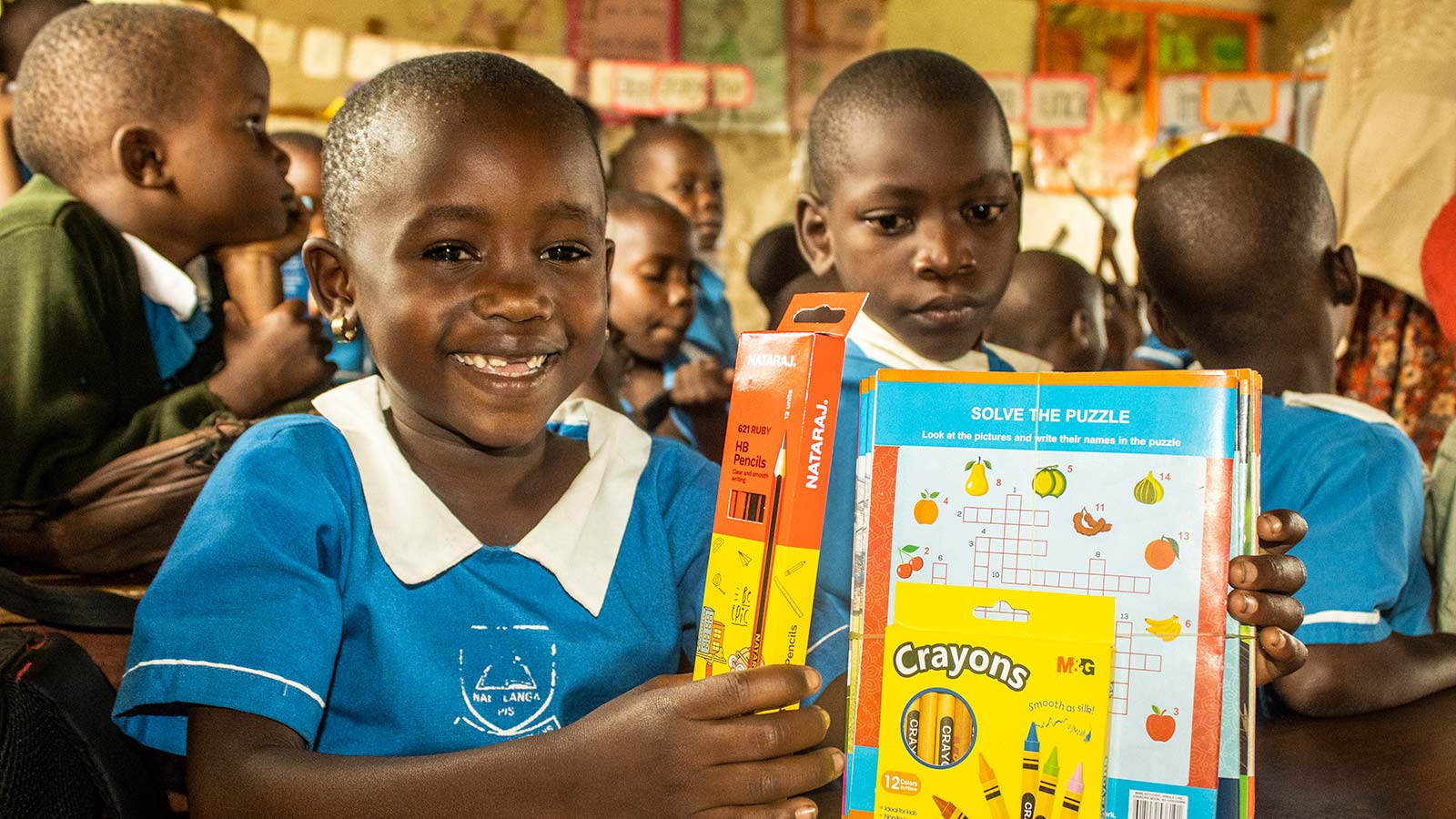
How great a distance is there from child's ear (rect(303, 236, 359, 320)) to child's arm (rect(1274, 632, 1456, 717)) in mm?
839

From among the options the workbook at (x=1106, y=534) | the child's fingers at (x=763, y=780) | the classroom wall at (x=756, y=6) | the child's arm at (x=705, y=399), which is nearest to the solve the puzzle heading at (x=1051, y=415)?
the workbook at (x=1106, y=534)

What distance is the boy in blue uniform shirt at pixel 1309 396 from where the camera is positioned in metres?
1.02

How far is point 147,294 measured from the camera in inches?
58.6

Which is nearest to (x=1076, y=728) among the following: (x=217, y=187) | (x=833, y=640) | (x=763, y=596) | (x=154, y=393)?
(x=763, y=596)

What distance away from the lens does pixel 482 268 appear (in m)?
0.90

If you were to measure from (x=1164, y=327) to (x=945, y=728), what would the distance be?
95cm

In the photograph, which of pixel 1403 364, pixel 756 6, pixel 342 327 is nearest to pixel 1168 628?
pixel 342 327

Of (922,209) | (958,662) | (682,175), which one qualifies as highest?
(682,175)

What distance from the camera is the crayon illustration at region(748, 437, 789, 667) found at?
1.90 feet

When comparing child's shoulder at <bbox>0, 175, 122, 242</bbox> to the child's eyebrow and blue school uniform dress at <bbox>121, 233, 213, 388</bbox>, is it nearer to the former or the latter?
blue school uniform dress at <bbox>121, 233, 213, 388</bbox>

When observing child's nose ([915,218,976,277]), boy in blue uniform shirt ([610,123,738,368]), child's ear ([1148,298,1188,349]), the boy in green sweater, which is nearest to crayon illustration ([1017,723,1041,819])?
child's nose ([915,218,976,277])

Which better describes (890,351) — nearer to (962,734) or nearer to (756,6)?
(962,734)

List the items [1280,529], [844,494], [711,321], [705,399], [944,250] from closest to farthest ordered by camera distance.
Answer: [1280,529] → [844,494] → [944,250] → [705,399] → [711,321]

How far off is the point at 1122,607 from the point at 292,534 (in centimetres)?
55
